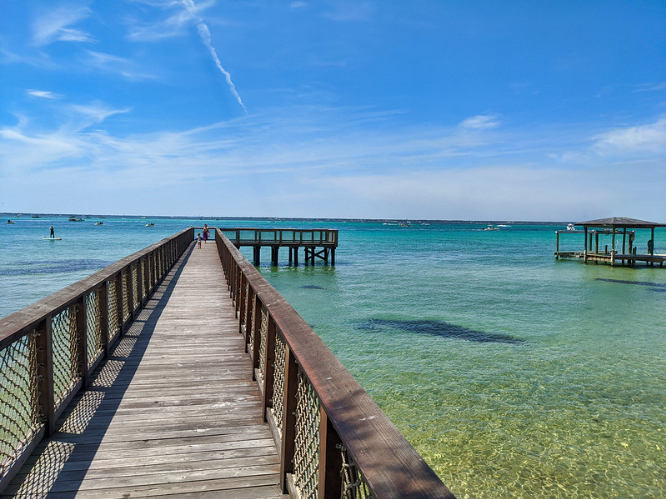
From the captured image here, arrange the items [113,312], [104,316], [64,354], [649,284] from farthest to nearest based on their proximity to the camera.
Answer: [649,284] → [113,312] → [104,316] → [64,354]

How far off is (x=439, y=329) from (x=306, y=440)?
10.5m

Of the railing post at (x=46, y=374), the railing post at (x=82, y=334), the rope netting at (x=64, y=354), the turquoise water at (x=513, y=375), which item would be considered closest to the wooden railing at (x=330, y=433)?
the railing post at (x=46, y=374)

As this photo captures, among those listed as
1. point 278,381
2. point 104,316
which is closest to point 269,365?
point 278,381

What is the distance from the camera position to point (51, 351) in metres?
3.11

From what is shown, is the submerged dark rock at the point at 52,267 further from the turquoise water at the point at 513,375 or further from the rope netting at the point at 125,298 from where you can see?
the rope netting at the point at 125,298

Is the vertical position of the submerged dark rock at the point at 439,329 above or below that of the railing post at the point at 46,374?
below

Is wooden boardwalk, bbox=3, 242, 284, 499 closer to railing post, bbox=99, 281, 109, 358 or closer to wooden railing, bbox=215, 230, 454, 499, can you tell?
railing post, bbox=99, 281, 109, 358

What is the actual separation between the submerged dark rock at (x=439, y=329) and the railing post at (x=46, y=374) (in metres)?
9.60

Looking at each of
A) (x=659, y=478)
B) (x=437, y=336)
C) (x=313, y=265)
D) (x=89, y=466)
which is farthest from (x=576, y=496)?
(x=313, y=265)

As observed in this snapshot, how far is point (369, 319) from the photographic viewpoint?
1361 centimetres

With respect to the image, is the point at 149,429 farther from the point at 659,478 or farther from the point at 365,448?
the point at 659,478

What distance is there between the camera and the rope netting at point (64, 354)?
11.5ft

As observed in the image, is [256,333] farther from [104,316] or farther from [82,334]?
[104,316]

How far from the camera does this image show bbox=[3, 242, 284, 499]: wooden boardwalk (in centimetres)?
259
